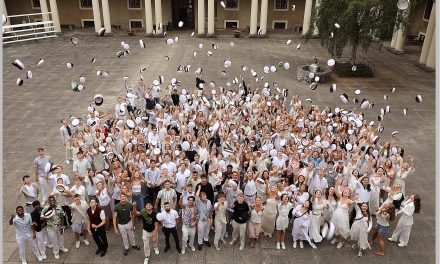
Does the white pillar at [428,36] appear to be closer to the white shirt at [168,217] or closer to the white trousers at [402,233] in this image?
the white trousers at [402,233]

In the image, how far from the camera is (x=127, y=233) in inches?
326

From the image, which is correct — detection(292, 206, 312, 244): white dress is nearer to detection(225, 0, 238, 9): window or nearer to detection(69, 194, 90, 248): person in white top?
detection(69, 194, 90, 248): person in white top

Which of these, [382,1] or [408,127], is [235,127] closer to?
[408,127]

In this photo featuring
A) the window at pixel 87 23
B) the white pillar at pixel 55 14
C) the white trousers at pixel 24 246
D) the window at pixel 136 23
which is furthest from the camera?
the window at pixel 87 23

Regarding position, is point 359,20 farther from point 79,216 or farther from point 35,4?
point 35,4

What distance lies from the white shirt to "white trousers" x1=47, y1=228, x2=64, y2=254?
219 cm

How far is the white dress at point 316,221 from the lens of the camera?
814cm

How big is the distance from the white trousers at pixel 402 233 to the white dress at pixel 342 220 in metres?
1.30

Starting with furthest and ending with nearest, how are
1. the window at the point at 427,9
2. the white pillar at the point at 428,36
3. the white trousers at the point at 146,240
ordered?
the window at the point at 427,9 → the white pillar at the point at 428,36 → the white trousers at the point at 146,240

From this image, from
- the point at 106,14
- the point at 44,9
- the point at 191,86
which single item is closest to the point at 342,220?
the point at 191,86

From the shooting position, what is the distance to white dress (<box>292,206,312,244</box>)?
26.9 feet

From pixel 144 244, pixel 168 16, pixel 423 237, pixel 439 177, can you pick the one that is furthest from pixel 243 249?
pixel 168 16

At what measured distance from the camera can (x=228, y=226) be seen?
9.12 m

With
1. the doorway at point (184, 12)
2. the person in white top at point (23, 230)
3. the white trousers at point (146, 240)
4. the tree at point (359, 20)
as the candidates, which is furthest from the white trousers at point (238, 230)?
the doorway at point (184, 12)
